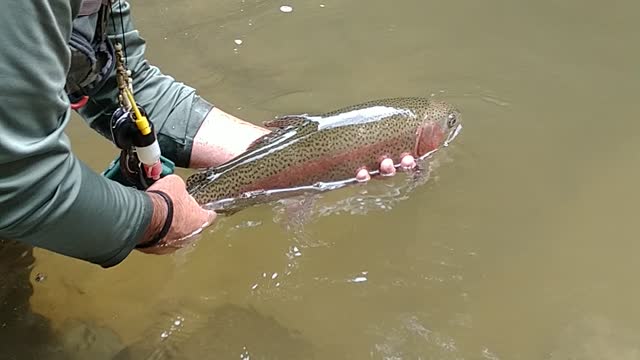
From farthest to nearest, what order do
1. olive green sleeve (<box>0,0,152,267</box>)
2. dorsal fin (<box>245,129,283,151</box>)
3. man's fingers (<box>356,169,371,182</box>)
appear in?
man's fingers (<box>356,169,371,182</box>), dorsal fin (<box>245,129,283,151</box>), olive green sleeve (<box>0,0,152,267</box>)

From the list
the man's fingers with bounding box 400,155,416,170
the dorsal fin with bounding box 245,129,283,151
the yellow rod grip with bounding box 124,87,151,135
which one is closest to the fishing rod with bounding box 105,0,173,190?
the yellow rod grip with bounding box 124,87,151,135

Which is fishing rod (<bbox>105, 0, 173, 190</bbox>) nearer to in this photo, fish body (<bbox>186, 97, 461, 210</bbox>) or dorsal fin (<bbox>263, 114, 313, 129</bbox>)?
fish body (<bbox>186, 97, 461, 210</bbox>)

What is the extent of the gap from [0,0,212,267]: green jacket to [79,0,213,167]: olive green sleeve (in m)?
0.73

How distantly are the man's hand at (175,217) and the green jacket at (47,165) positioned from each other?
0.08 m

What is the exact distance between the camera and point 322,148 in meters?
2.88

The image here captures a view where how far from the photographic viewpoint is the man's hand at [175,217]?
230cm

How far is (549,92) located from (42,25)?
2.88 m

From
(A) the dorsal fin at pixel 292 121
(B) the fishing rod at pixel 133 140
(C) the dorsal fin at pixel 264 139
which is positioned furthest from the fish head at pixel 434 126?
(B) the fishing rod at pixel 133 140

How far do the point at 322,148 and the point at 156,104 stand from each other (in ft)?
2.21

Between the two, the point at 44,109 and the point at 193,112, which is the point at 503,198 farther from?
the point at 44,109

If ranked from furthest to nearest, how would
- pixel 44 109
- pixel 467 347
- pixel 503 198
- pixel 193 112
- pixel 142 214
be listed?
pixel 503 198 → pixel 193 112 → pixel 467 347 → pixel 142 214 → pixel 44 109

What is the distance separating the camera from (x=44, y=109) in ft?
5.67

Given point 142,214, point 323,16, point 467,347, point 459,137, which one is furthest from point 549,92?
point 142,214

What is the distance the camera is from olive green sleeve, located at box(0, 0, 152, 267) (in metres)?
1.59
